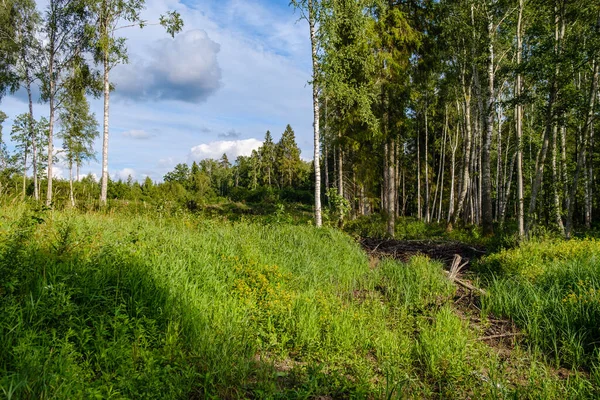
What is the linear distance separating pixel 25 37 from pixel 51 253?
23.2 metres

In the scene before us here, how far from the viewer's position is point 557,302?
15.1 feet

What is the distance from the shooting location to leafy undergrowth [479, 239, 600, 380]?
12.8 ft

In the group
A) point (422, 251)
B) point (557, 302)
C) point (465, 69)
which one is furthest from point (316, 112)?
point (465, 69)

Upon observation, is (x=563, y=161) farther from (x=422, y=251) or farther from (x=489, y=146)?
(x=422, y=251)

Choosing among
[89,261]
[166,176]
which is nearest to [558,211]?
[89,261]

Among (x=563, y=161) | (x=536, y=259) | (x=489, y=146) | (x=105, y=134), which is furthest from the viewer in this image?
(x=105, y=134)

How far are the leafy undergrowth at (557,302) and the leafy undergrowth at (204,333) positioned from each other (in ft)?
1.29

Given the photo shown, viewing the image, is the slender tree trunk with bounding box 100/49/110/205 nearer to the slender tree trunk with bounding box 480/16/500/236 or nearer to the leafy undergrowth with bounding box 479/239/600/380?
→ the leafy undergrowth with bounding box 479/239/600/380

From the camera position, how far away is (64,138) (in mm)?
24406

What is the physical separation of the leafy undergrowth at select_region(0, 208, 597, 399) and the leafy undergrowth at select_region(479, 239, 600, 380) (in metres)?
0.39

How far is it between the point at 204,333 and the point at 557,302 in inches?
189

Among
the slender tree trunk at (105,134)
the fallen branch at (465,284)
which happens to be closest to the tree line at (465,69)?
the fallen branch at (465,284)

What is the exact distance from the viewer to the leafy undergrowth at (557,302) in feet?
12.8

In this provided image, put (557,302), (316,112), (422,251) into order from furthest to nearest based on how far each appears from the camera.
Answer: (316,112) < (422,251) < (557,302)
